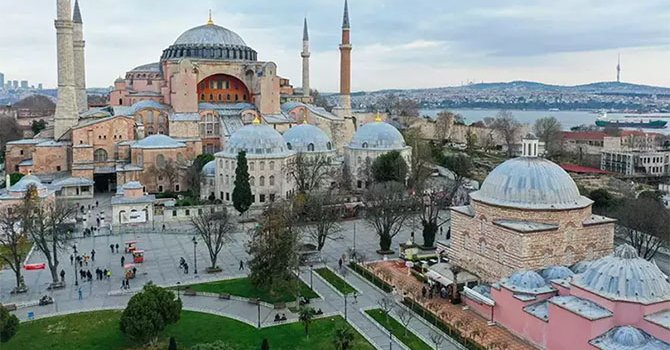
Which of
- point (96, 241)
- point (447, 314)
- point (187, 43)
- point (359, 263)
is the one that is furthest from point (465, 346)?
point (187, 43)

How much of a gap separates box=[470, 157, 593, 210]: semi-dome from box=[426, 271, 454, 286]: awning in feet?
11.2

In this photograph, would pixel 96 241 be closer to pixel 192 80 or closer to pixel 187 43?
pixel 192 80

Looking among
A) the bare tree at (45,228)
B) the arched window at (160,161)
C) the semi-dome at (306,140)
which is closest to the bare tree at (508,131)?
the semi-dome at (306,140)

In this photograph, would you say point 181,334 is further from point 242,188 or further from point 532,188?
point 242,188

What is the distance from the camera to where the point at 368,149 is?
142 ft

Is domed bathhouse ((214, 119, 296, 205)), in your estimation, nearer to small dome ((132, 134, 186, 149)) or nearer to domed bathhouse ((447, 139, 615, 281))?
small dome ((132, 134, 186, 149))

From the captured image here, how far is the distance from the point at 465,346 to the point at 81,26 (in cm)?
5030

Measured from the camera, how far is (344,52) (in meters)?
54.2

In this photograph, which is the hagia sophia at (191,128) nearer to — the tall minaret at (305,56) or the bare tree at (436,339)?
the tall minaret at (305,56)

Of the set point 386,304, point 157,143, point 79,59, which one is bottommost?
point 386,304

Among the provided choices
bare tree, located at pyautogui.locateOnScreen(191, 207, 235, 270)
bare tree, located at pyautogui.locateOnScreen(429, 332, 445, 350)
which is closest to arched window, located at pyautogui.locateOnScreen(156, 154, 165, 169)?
bare tree, located at pyautogui.locateOnScreen(191, 207, 235, 270)

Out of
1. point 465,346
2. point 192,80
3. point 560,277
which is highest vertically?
point 192,80

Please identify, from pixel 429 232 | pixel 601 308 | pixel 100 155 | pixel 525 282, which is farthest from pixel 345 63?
pixel 601 308

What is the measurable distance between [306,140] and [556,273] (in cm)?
2551
